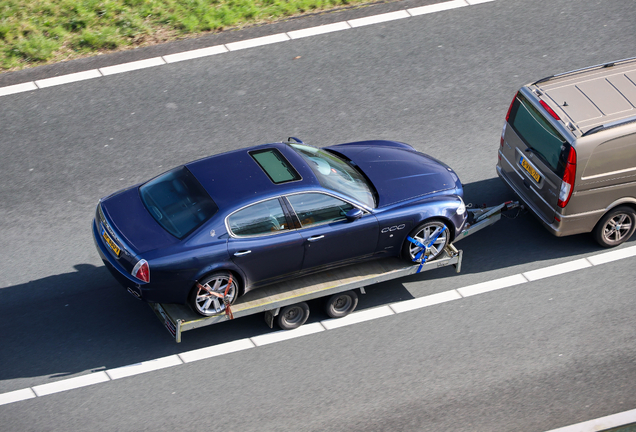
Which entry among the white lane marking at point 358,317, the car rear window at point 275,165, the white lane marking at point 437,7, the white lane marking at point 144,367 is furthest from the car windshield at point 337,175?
the white lane marking at point 437,7

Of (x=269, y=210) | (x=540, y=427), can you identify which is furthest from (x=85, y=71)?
(x=540, y=427)

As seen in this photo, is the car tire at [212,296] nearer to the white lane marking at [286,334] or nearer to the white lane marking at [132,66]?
the white lane marking at [286,334]

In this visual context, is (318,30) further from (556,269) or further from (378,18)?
(556,269)

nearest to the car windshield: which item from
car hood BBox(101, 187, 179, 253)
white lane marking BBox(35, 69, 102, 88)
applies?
car hood BBox(101, 187, 179, 253)

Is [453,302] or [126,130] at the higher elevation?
[126,130]

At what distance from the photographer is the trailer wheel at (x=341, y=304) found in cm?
964

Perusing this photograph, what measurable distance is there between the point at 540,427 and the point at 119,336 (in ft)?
16.1

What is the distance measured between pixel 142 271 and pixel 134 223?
0.68 metres

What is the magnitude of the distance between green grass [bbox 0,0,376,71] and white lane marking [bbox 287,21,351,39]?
0.58 m

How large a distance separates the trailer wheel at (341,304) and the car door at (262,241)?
755 mm

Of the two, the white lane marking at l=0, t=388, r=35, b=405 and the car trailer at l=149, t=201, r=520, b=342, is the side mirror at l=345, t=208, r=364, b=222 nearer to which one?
the car trailer at l=149, t=201, r=520, b=342

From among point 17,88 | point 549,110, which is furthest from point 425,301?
point 17,88

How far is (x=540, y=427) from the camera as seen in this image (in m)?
8.70

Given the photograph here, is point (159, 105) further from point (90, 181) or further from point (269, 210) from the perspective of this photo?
point (269, 210)
